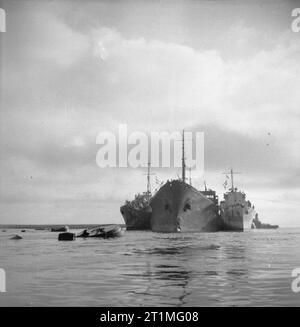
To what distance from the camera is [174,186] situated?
65312mm

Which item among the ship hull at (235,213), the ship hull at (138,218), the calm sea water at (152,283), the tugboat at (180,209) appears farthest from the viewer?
the ship hull at (138,218)

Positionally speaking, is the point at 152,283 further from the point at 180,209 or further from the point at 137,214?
the point at 137,214

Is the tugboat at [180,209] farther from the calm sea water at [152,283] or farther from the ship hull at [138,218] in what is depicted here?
the calm sea water at [152,283]

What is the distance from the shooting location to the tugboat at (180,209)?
214ft

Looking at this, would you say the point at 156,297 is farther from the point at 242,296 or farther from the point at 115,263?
the point at 115,263

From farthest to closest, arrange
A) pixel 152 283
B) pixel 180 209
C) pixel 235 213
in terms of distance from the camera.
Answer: pixel 235 213
pixel 180 209
pixel 152 283

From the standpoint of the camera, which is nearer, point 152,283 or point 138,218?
point 152,283

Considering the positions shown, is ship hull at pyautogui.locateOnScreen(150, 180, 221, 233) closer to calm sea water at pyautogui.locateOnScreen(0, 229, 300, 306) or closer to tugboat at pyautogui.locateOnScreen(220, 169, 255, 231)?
tugboat at pyautogui.locateOnScreen(220, 169, 255, 231)

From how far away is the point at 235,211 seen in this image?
258ft

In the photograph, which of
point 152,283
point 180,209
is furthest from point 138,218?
point 152,283

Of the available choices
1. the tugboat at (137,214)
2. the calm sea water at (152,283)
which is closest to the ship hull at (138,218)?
the tugboat at (137,214)

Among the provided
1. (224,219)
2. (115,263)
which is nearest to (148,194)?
(224,219)
